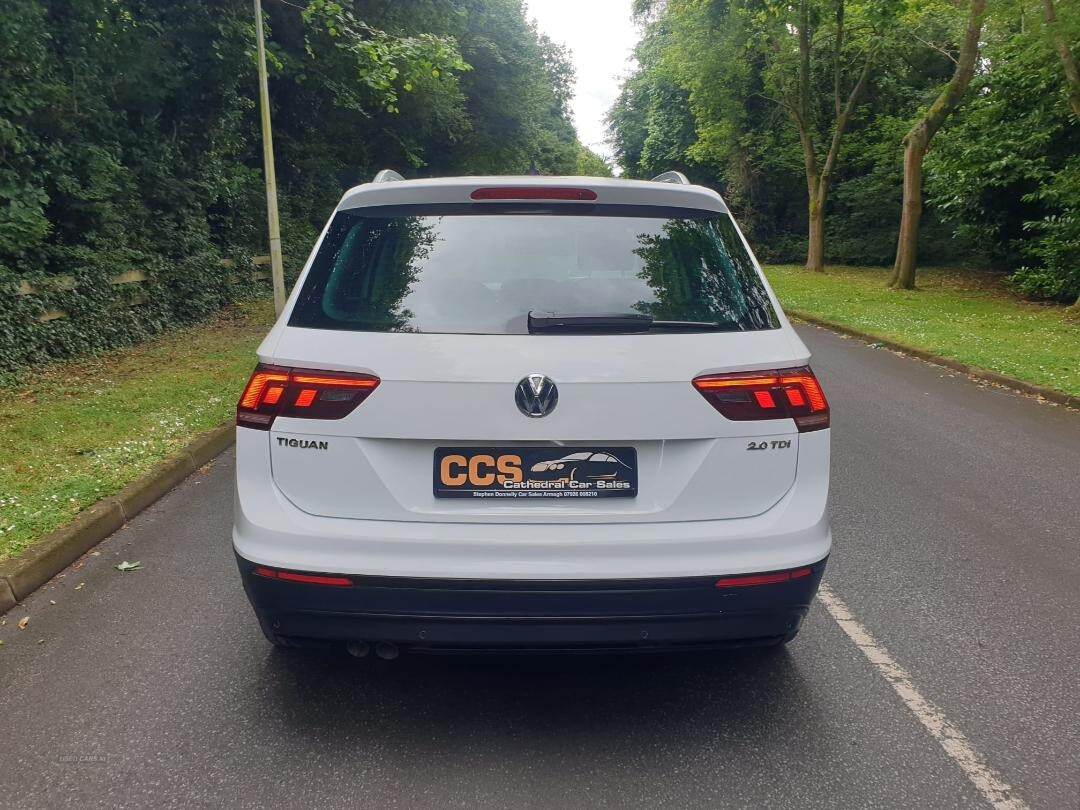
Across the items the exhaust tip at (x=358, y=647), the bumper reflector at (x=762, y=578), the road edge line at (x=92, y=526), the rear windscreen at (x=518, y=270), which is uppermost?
the rear windscreen at (x=518, y=270)

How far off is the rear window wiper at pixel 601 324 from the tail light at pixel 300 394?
548 millimetres

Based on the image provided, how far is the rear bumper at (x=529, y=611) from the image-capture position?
279 centimetres

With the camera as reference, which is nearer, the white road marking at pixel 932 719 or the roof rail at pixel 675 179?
the white road marking at pixel 932 719

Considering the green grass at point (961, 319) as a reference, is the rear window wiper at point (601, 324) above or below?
above

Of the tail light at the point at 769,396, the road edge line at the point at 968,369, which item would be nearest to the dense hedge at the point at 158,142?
the road edge line at the point at 968,369

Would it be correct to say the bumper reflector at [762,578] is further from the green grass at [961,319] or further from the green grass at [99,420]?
the green grass at [961,319]

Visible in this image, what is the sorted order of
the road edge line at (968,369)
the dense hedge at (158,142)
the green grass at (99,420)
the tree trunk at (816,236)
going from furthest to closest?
the tree trunk at (816,236) < the dense hedge at (158,142) < the road edge line at (968,369) < the green grass at (99,420)

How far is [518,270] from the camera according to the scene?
3096mm

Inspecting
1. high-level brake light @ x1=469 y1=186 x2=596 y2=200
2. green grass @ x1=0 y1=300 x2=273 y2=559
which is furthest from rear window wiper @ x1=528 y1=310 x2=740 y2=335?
green grass @ x1=0 y1=300 x2=273 y2=559

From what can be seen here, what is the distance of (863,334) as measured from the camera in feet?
49.6

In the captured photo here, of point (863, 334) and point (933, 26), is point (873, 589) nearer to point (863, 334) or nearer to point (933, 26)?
point (863, 334)

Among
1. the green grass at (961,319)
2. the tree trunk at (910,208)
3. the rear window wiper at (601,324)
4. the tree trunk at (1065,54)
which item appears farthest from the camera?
the tree trunk at (910,208)

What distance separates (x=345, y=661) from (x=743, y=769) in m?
1.61

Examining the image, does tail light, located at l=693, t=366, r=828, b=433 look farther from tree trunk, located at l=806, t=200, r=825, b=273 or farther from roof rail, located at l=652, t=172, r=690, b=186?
tree trunk, located at l=806, t=200, r=825, b=273
